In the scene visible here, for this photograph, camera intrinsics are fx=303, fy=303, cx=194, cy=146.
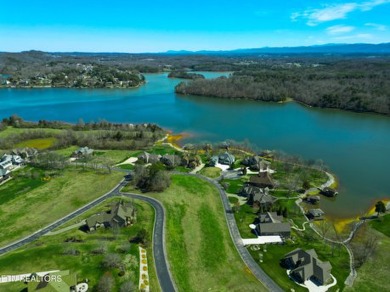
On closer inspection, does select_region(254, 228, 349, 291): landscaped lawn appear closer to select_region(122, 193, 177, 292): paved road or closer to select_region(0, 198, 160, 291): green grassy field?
select_region(122, 193, 177, 292): paved road

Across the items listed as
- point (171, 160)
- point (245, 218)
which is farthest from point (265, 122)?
point (245, 218)

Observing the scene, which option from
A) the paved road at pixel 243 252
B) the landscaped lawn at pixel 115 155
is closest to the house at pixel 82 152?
the landscaped lawn at pixel 115 155

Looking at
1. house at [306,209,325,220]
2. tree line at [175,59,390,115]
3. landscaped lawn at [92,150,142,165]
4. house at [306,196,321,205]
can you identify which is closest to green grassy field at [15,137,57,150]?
landscaped lawn at [92,150,142,165]

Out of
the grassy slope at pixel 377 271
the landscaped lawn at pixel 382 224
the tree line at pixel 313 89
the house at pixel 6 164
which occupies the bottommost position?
the landscaped lawn at pixel 382 224

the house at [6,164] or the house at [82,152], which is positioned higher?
the house at [6,164]

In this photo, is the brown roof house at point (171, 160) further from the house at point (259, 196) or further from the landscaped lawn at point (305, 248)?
the landscaped lawn at point (305, 248)

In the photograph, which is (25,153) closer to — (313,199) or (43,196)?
(43,196)
